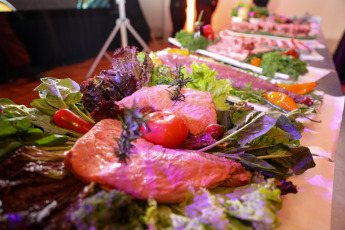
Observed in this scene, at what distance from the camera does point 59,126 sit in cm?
126

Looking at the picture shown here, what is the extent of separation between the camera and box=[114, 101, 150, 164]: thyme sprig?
34.4 inches

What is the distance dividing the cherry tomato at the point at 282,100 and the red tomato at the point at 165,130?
3.77 feet

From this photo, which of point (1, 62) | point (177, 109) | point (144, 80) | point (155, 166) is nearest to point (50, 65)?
point (1, 62)

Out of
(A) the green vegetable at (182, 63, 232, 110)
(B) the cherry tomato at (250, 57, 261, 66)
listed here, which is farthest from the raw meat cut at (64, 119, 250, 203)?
(B) the cherry tomato at (250, 57, 261, 66)

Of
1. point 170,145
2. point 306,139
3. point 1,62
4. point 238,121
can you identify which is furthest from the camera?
point 1,62

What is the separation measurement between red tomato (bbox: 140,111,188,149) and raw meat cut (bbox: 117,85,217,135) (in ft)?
0.58

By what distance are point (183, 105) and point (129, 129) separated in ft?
2.07

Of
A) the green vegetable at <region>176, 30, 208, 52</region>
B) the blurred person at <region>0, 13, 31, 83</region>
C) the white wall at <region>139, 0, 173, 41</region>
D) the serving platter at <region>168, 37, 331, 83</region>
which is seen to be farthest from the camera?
the white wall at <region>139, 0, 173, 41</region>

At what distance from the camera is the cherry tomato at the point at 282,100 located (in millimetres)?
1933

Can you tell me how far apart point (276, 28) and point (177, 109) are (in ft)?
14.4

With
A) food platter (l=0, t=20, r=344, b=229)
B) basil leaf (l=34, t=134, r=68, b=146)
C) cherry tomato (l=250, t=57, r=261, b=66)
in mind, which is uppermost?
basil leaf (l=34, t=134, r=68, b=146)

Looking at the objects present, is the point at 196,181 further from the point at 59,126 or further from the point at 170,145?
the point at 59,126

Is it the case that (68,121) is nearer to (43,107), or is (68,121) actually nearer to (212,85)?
(43,107)

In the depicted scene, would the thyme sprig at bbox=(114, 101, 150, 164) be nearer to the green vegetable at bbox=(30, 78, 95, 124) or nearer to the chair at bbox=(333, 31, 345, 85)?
the green vegetable at bbox=(30, 78, 95, 124)
